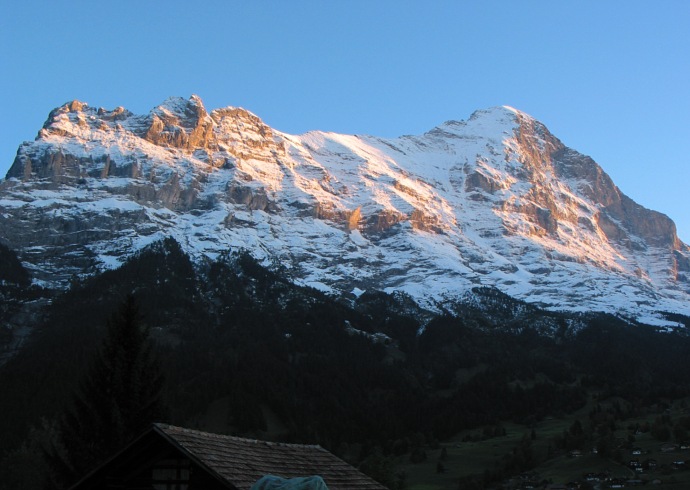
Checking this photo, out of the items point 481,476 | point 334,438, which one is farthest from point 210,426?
point 481,476

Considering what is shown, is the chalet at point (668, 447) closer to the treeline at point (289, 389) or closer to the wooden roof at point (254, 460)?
the treeline at point (289, 389)

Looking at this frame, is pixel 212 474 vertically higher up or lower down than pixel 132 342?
lower down

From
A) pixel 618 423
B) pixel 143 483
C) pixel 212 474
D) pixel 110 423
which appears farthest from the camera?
pixel 618 423

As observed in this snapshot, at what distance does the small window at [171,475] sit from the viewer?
24359mm

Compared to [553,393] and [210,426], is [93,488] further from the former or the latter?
[553,393]

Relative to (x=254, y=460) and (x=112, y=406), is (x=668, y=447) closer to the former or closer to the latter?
(x=112, y=406)

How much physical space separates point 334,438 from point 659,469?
182ft

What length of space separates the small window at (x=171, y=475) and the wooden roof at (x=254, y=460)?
90 centimetres

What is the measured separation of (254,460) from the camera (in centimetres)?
2558

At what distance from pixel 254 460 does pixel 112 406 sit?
40.9 ft

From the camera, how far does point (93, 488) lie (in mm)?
24781

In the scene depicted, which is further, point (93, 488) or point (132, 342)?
point (132, 342)

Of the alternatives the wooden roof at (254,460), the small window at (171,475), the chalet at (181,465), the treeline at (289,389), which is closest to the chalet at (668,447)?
the treeline at (289,389)

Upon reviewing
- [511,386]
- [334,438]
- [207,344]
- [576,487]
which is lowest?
[576,487]
